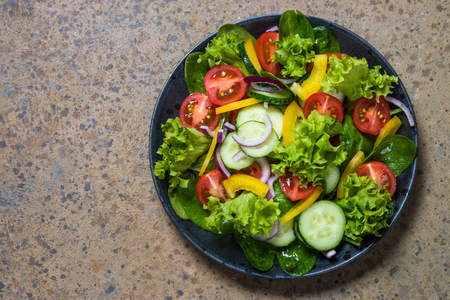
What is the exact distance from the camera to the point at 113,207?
102 inches

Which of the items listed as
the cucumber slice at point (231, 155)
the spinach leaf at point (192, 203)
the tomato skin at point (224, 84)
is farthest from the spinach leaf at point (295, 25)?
the spinach leaf at point (192, 203)

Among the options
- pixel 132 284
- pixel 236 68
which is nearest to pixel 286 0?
pixel 236 68

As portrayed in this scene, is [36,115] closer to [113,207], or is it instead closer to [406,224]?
[113,207]

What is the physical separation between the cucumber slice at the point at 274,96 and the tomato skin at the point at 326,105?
0.45 feet

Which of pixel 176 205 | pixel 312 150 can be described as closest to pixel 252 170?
pixel 312 150

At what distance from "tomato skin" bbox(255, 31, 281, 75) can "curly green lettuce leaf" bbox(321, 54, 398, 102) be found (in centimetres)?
34

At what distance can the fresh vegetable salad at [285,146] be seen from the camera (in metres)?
1.96

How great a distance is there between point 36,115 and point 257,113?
1.78m

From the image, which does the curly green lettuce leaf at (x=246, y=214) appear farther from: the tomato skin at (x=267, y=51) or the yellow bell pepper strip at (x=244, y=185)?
the tomato skin at (x=267, y=51)

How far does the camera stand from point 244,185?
207 cm

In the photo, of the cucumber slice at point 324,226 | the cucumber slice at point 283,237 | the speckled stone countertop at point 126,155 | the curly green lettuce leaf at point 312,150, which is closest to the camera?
the curly green lettuce leaf at point 312,150

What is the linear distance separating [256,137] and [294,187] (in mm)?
377

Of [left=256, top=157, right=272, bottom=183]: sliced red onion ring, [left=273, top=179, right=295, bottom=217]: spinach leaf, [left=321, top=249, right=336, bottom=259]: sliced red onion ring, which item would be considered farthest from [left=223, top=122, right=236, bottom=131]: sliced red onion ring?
[left=321, top=249, right=336, bottom=259]: sliced red onion ring

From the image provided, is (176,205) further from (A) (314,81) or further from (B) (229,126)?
(A) (314,81)
